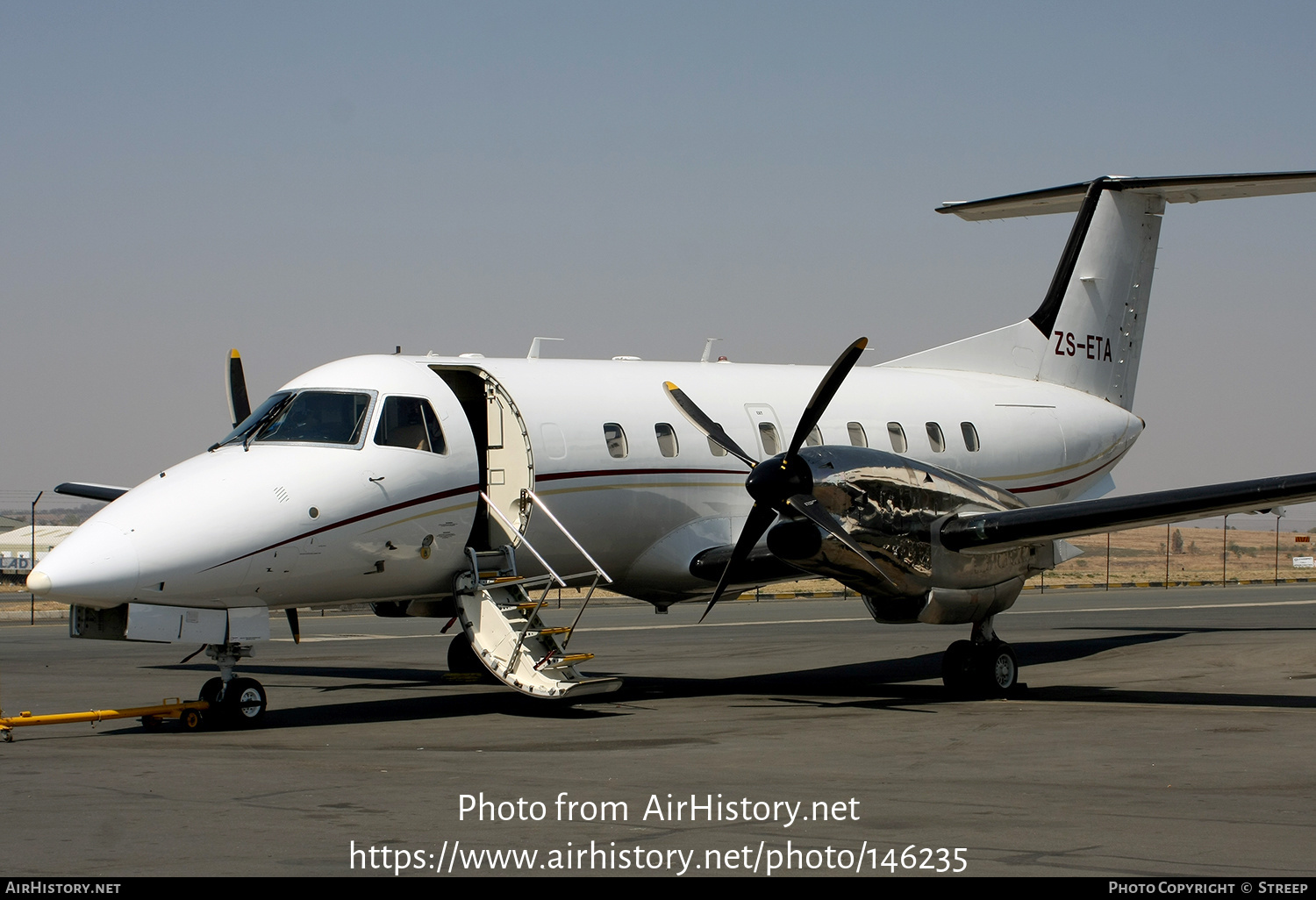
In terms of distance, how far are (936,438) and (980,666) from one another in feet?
13.7

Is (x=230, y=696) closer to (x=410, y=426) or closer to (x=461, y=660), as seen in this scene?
(x=410, y=426)

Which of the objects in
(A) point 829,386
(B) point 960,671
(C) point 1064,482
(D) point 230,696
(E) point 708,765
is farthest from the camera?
(C) point 1064,482

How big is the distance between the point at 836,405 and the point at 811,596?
23.1m

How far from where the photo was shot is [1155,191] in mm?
20141

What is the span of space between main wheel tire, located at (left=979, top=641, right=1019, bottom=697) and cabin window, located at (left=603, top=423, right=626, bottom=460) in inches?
176

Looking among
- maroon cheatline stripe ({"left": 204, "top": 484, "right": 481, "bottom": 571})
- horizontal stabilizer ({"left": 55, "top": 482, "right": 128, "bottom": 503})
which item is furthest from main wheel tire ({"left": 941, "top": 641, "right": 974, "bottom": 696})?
horizontal stabilizer ({"left": 55, "top": 482, "right": 128, "bottom": 503})

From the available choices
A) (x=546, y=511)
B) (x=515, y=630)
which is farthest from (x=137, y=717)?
(x=546, y=511)

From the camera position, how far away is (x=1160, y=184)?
64.7 ft

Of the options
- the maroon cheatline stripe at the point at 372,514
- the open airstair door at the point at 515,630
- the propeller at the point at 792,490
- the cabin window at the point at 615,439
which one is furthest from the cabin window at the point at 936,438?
the maroon cheatline stripe at the point at 372,514

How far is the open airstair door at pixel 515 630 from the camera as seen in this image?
13.2 meters

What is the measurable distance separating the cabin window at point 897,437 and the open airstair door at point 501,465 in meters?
5.48

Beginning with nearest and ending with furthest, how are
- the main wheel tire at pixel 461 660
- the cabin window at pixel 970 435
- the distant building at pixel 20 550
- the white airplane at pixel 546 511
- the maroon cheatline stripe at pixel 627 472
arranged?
the white airplane at pixel 546 511, the maroon cheatline stripe at pixel 627 472, the main wheel tire at pixel 461 660, the cabin window at pixel 970 435, the distant building at pixel 20 550

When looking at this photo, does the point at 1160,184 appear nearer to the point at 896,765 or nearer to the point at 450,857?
the point at 896,765

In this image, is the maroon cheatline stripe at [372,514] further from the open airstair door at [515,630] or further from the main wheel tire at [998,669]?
the main wheel tire at [998,669]
